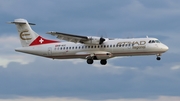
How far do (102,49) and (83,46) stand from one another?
7.85 feet

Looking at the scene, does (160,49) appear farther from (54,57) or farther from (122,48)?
(54,57)

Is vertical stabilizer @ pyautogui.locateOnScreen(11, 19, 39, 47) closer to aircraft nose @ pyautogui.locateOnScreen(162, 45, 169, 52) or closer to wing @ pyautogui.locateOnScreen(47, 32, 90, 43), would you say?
wing @ pyautogui.locateOnScreen(47, 32, 90, 43)

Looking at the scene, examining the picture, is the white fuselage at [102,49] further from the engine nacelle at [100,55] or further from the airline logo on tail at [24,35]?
the airline logo on tail at [24,35]

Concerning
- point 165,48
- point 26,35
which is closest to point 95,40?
→ point 165,48

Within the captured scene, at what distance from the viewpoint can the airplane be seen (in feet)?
190

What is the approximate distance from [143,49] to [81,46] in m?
6.97

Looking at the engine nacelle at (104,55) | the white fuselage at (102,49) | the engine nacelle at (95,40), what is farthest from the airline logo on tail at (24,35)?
the engine nacelle at (104,55)

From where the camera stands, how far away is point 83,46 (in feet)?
201

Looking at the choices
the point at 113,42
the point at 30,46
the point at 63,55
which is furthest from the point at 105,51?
the point at 30,46

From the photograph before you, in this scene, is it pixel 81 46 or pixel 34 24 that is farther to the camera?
pixel 34 24

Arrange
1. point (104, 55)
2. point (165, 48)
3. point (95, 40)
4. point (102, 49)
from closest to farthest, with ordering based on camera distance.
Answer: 1. point (165, 48)
2. point (104, 55)
3. point (102, 49)
4. point (95, 40)

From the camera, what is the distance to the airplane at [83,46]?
5797 cm

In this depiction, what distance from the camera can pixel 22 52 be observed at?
64625 millimetres

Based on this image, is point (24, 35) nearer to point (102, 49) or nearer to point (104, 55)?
point (102, 49)
